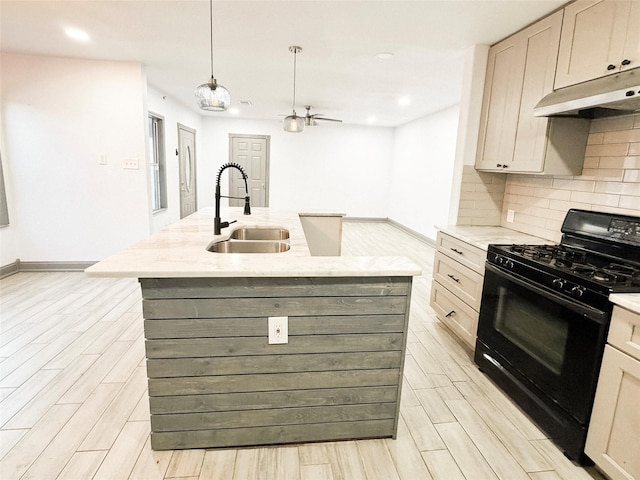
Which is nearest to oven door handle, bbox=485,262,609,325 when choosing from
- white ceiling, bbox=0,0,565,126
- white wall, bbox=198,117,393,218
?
white ceiling, bbox=0,0,565,126

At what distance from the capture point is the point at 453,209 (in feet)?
10.7

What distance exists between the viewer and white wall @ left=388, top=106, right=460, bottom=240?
5.93 metres

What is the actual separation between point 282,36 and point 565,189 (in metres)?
2.59

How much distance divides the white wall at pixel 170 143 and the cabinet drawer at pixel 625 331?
518 centimetres

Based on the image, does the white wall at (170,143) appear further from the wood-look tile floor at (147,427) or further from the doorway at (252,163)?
the wood-look tile floor at (147,427)

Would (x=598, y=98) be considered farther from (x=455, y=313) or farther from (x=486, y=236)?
(x=455, y=313)

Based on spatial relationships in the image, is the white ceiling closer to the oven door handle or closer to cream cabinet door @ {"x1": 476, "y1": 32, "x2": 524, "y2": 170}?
cream cabinet door @ {"x1": 476, "y1": 32, "x2": 524, "y2": 170}

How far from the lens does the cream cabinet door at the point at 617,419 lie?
4.58 feet

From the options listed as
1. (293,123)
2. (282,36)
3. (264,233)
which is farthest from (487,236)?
(293,123)

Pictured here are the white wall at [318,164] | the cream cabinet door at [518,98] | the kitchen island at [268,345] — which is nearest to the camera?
the kitchen island at [268,345]

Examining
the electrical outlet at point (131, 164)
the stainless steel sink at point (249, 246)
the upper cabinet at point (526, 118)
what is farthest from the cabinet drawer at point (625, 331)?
the electrical outlet at point (131, 164)

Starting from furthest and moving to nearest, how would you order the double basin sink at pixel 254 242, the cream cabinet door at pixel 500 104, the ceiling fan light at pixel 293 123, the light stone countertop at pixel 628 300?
1. the ceiling fan light at pixel 293 123
2. the cream cabinet door at pixel 500 104
3. the double basin sink at pixel 254 242
4. the light stone countertop at pixel 628 300

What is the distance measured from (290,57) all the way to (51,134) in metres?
2.93

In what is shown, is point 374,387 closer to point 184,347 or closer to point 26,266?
point 184,347
